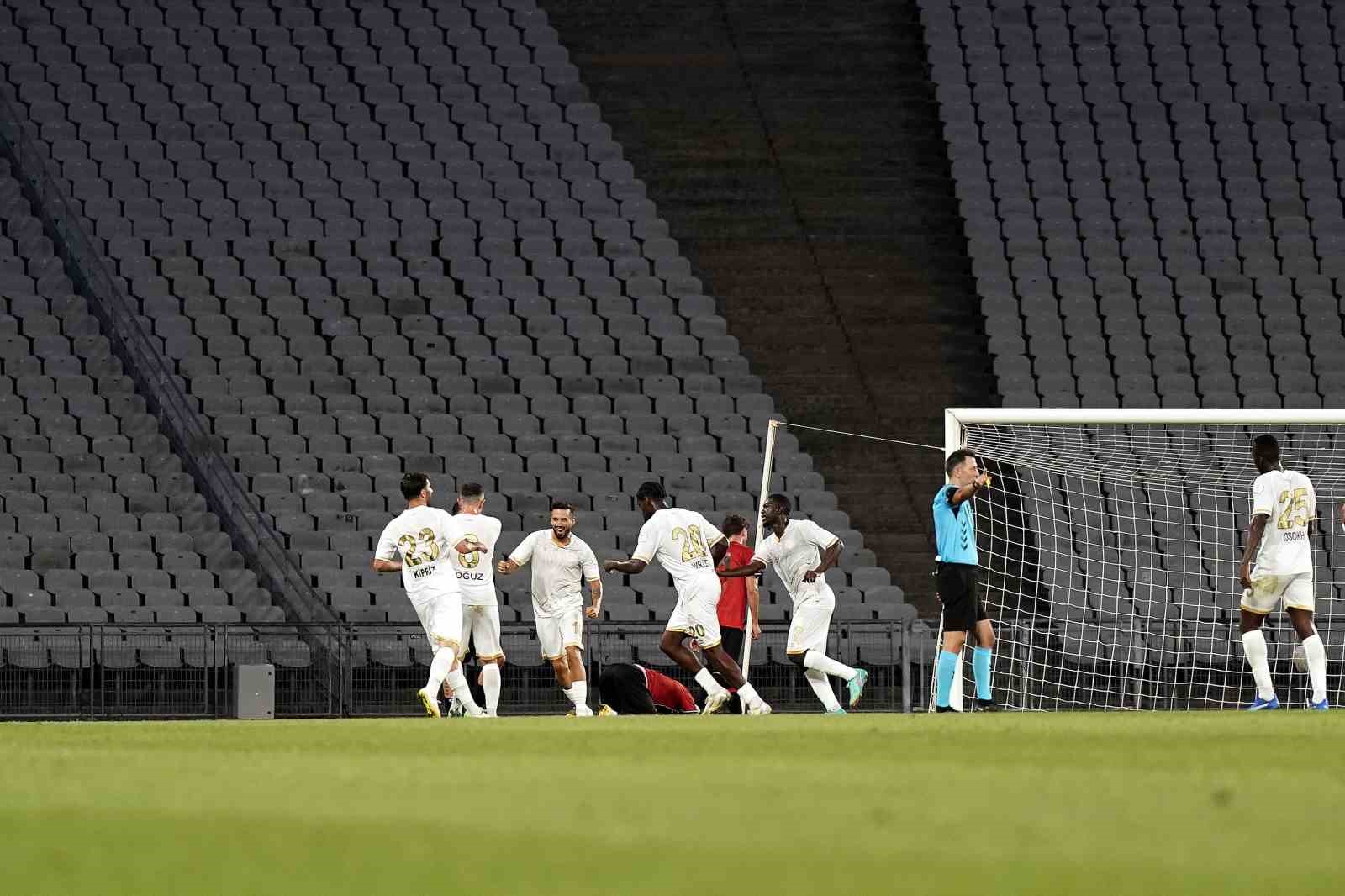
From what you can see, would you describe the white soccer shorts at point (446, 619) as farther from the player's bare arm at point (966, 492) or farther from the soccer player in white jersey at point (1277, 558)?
the soccer player in white jersey at point (1277, 558)

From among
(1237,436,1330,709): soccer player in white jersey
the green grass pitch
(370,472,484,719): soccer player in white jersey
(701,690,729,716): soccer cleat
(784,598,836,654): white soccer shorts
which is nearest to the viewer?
the green grass pitch

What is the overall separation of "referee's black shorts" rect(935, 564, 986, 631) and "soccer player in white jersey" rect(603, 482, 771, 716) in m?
1.74

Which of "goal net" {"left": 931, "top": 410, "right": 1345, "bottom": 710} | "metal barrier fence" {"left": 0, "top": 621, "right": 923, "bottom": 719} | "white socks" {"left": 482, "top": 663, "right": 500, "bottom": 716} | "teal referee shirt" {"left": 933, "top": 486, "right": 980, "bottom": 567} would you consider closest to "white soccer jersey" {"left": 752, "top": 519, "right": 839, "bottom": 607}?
"teal referee shirt" {"left": 933, "top": 486, "right": 980, "bottom": 567}

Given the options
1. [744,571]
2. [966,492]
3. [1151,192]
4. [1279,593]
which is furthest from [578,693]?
[1151,192]

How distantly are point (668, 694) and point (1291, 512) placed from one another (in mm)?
4740

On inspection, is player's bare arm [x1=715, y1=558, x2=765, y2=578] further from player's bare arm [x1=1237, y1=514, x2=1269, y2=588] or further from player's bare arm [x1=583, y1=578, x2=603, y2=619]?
player's bare arm [x1=1237, y1=514, x2=1269, y2=588]

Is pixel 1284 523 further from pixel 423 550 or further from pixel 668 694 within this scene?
pixel 423 550

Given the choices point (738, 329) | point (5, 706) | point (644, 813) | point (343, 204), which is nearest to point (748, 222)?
point (738, 329)

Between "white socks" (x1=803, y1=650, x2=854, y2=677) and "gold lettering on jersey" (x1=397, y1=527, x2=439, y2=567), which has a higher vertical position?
"gold lettering on jersey" (x1=397, y1=527, x2=439, y2=567)

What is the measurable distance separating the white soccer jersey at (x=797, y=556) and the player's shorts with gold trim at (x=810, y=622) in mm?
33

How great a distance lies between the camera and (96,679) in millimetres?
17672

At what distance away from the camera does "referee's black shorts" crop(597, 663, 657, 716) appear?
14211mm

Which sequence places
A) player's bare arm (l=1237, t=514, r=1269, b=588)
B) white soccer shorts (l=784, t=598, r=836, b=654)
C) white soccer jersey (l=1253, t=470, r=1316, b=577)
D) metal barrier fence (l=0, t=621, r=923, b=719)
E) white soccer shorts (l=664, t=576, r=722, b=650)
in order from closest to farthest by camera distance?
player's bare arm (l=1237, t=514, r=1269, b=588) → white soccer jersey (l=1253, t=470, r=1316, b=577) → white soccer shorts (l=664, t=576, r=722, b=650) → white soccer shorts (l=784, t=598, r=836, b=654) → metal barrier fence (l=0, t=621, r=923, b=719)

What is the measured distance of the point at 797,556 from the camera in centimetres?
1499
